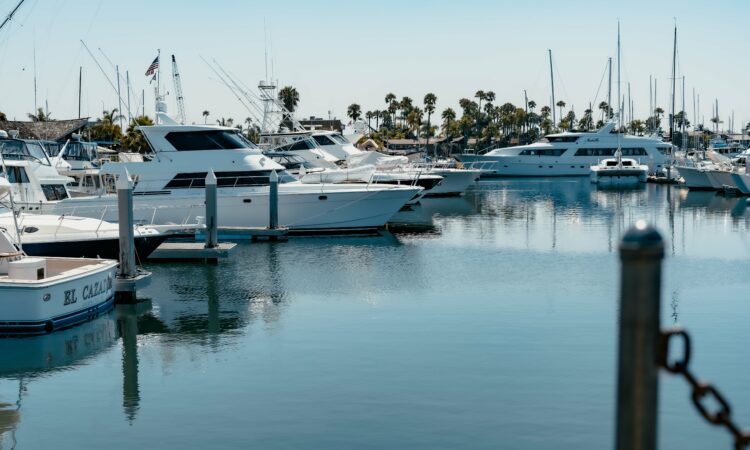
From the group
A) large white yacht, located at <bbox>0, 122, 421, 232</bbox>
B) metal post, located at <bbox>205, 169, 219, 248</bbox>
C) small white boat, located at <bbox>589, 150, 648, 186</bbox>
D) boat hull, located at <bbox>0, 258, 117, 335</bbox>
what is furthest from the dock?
small white boat, located at <bbox>589, 150, 648, 186</bbox>

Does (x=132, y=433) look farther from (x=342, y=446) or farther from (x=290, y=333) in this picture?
(x=290, y=333)

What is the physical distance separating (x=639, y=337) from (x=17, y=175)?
1070 inches

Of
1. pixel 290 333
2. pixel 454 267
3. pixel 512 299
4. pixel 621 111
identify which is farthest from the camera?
pixel 621 111

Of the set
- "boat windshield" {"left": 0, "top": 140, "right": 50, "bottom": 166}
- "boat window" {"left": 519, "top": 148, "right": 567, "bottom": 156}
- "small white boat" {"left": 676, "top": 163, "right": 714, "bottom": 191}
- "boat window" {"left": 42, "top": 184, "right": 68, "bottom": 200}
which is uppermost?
"boat window" {"left": 519, "top": 148, "right": 567, "bottom": 156}

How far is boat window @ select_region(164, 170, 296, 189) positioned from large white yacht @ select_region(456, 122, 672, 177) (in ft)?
175

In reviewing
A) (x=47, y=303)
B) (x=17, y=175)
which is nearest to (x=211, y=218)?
(x=17, y=175)

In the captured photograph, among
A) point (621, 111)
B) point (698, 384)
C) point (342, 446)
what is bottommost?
point (342, 446)

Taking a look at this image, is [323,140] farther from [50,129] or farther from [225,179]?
[225,179]

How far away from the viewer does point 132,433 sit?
10.7m

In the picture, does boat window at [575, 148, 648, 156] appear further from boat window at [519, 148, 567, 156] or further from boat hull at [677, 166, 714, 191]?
boat hull at [677, 166, 714, 191]

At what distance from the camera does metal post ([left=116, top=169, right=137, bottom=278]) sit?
19.0 meters

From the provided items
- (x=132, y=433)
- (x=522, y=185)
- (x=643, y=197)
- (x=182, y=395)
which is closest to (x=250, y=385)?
(x=182, y=395)

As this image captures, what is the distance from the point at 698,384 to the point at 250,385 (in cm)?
978

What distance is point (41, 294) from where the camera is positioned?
605 inches
